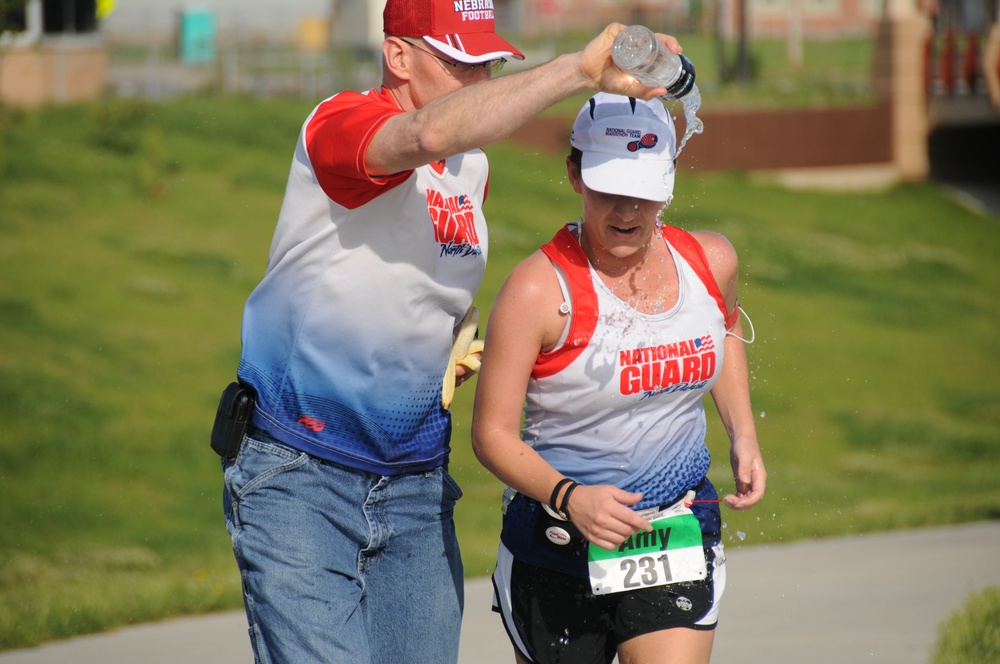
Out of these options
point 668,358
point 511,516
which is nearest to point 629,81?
point 668,358

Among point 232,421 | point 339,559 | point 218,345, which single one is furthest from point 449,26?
point 218,345

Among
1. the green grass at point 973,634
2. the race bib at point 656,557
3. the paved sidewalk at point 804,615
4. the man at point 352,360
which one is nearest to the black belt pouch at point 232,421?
the man at point 352,360

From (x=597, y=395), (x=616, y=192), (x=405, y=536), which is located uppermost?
(x=616, y=192)

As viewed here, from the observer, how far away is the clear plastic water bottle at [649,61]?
2.49m

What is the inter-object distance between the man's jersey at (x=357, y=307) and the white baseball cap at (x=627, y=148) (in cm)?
35

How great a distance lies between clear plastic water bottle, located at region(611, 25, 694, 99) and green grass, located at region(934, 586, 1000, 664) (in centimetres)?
282

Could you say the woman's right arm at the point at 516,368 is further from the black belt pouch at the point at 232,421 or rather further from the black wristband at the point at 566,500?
the black belt pouch at the point at 232,421

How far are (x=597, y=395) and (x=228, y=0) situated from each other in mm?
48085

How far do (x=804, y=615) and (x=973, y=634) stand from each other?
2.43 feet

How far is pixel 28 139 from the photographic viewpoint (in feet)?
53.6

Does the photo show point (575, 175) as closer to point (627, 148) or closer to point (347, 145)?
point (627, 148)

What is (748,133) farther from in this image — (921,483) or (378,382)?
(378,382)

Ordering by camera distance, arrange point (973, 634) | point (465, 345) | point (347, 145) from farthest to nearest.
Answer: point (973, 634)
point (465, 345)
point (347, 145)

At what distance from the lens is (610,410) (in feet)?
10.1
